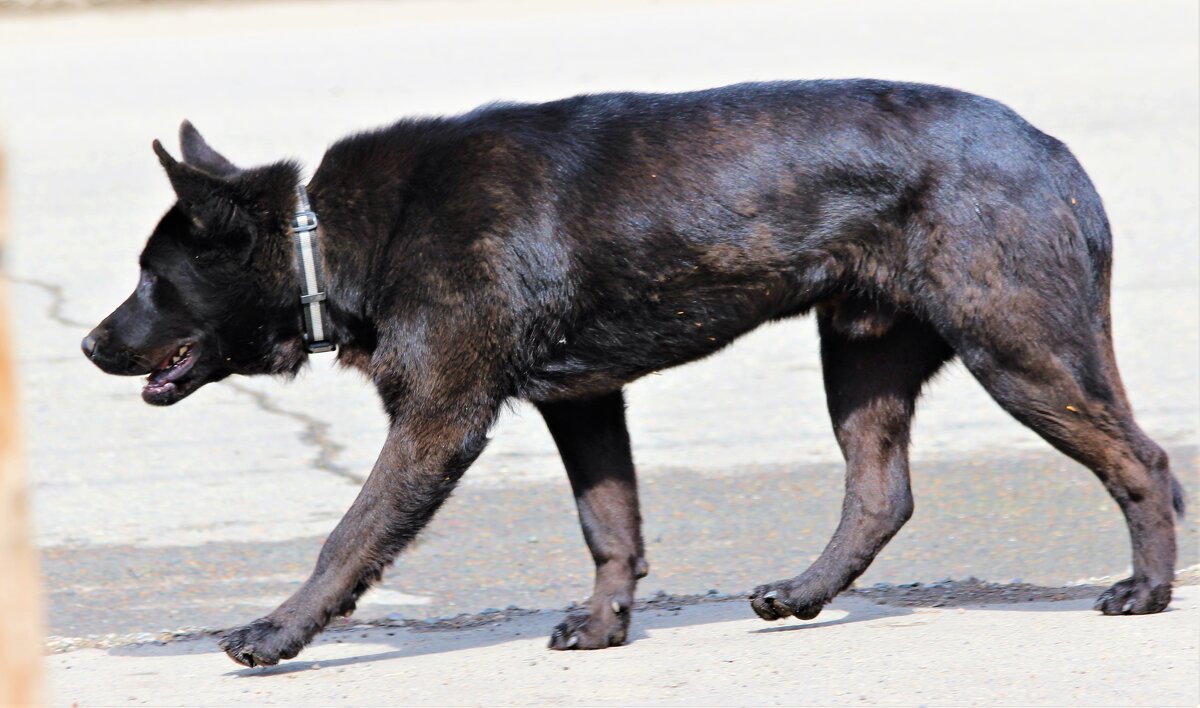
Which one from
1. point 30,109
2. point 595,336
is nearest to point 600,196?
point 595,336

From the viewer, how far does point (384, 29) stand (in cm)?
2002

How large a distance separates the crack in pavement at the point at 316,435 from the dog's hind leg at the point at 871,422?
2.25m

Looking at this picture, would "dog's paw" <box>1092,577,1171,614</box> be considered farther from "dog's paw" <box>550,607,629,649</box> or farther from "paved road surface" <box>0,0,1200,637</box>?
"dog's paw" <box>550,607,629,649</box>

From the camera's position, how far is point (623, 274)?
4.45 m

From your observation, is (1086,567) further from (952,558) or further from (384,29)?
(384,29)

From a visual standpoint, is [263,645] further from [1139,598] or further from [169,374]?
[1139,598]

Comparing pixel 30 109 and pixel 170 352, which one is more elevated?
pixel 170 352

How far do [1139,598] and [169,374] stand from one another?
270cm

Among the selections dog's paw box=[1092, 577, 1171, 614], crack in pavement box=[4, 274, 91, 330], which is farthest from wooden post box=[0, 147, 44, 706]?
crack in pavement box=[4, 274, 91, 330]

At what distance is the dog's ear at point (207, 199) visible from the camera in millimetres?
4449

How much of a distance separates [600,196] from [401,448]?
33.3 inches

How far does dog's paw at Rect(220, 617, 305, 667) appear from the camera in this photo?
4266 mm

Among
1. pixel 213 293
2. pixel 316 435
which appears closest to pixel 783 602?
pixel 213 293

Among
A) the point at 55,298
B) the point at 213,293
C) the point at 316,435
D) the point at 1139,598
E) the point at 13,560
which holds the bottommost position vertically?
the point at 55,298
